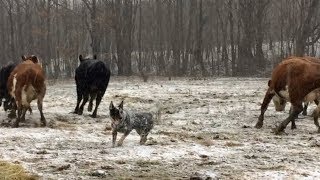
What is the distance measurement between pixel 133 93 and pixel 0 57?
35640 mm

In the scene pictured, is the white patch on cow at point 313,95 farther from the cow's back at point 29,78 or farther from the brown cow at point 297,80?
the cow's back at point 29,78

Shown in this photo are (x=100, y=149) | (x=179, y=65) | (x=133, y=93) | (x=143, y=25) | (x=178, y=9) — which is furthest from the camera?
(x=143, y=25)

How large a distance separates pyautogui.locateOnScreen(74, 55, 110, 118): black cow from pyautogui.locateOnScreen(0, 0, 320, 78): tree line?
22121 millimetres

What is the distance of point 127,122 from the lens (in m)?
9.27

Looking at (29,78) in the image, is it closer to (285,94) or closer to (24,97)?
(24,97)

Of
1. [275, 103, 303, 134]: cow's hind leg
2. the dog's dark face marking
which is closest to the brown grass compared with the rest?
the dog's dark face marking

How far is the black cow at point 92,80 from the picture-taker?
14.7m

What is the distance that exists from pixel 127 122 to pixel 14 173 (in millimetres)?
2687

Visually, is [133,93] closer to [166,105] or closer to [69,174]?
[166,105]

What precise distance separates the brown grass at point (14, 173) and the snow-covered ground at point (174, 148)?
0.15 meters

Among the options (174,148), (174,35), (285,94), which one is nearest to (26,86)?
(174,148)

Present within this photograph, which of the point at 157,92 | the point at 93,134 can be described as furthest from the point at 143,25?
the point at 93,134

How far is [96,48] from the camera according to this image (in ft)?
141

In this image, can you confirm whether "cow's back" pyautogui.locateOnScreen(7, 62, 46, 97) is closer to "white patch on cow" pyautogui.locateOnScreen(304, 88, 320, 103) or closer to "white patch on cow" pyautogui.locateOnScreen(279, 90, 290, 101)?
"white patch on cow" pyautogui.locateOnScreen(279, 90, 290, 101)
